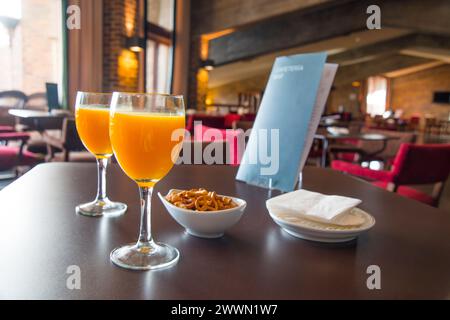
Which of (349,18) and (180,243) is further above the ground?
(349,18)

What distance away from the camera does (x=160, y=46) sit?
320 inches

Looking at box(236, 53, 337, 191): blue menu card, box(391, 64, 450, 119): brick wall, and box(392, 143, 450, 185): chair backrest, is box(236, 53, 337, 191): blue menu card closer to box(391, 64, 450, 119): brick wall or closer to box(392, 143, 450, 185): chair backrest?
box(392, 143, 450, 185): chair backrest

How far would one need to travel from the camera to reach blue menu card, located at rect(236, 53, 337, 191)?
886 millimetres

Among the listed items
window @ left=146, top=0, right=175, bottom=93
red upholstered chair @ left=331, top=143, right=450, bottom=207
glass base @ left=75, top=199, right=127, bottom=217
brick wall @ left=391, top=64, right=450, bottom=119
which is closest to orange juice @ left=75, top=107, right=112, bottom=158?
glass base @ left=75, top=199, right=127, bottom=217

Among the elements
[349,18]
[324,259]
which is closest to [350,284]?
[324,259]

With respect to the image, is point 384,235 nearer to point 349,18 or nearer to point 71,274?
point 71,274

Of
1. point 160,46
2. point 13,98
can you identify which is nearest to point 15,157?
point 13,98

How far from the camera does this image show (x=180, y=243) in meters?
0.58

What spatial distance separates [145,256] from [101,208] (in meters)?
0.26

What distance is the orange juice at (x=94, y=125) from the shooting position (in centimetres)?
74

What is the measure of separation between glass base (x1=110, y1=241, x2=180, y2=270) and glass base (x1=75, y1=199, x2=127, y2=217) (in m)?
0.18

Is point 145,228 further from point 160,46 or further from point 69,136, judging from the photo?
point 160,46

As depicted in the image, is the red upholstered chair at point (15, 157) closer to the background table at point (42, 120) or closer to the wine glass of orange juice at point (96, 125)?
the background table at point (42, 120)

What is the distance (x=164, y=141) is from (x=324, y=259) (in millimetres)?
288
